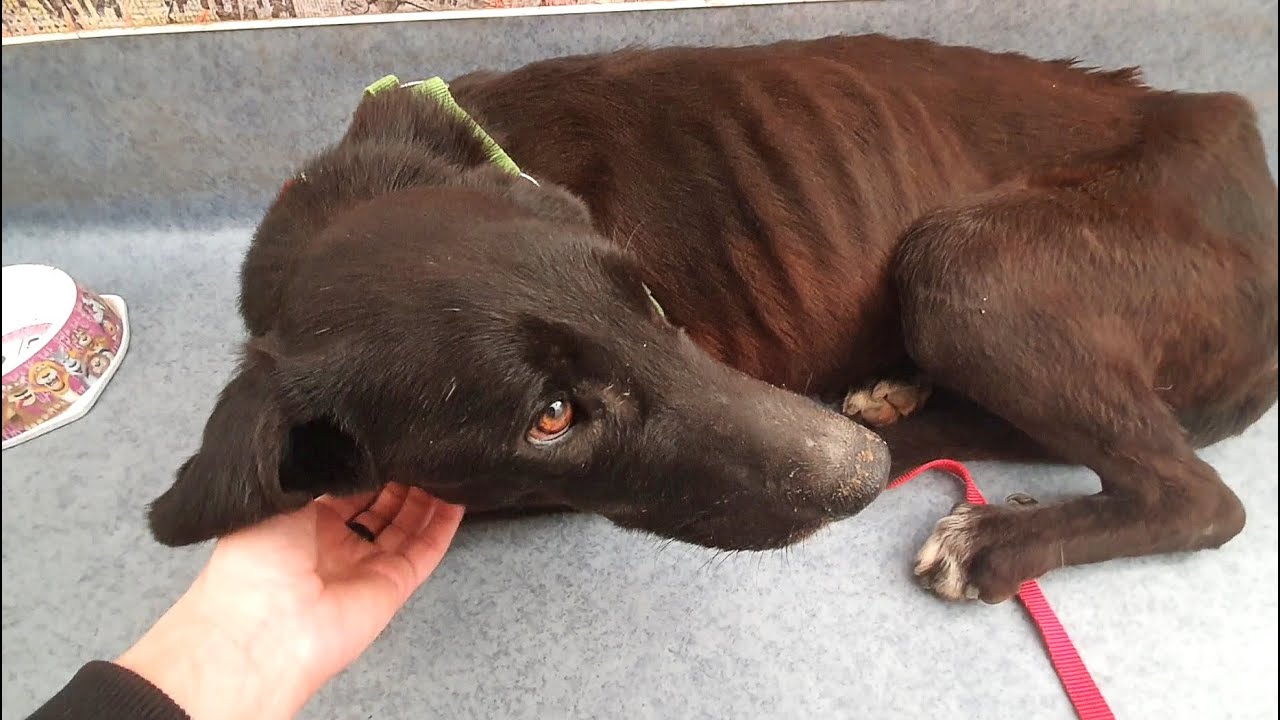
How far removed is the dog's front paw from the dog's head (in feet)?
1.58

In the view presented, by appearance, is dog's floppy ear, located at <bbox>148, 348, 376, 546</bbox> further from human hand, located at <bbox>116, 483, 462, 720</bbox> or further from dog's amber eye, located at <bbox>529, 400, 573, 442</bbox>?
dog's amber eye, located at <bbox>529, 400, 573, 442</bbox>

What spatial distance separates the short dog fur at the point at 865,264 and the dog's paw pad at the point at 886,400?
0.19ft

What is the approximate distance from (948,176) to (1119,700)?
0.94 metres

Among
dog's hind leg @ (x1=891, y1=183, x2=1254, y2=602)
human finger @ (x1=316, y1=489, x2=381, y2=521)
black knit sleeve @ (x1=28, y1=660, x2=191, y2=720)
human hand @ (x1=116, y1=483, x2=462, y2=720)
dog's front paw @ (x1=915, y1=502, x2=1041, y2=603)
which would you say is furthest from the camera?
dog's front paw @ (x1=915, y1=502, x2=1041, y2=603)

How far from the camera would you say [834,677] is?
1.46 metres

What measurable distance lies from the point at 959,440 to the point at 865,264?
428mm

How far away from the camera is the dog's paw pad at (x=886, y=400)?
165 centimetres

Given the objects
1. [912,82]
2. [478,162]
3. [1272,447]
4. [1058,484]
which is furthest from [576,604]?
Result: [1272,447]

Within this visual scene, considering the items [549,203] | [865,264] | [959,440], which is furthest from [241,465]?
[959,440]

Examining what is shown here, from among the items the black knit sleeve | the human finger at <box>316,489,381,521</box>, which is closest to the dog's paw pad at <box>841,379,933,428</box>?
the human finger at <box>316,489,381,521</box>

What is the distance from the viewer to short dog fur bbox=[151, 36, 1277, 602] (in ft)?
3.41

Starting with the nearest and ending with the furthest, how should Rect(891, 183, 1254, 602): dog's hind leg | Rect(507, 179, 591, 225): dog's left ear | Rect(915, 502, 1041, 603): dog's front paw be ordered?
Rect(507, 179, 591, 225): dog's left ear, Rect(891, 183, 1254, 602): dog's hind leg, Rect(915, 502, 1041, 603): dog's front paw

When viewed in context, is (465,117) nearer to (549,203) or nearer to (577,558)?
(549,203)

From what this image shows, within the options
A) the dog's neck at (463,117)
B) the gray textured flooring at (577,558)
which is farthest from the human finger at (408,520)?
the dog's neck at (463,117)
